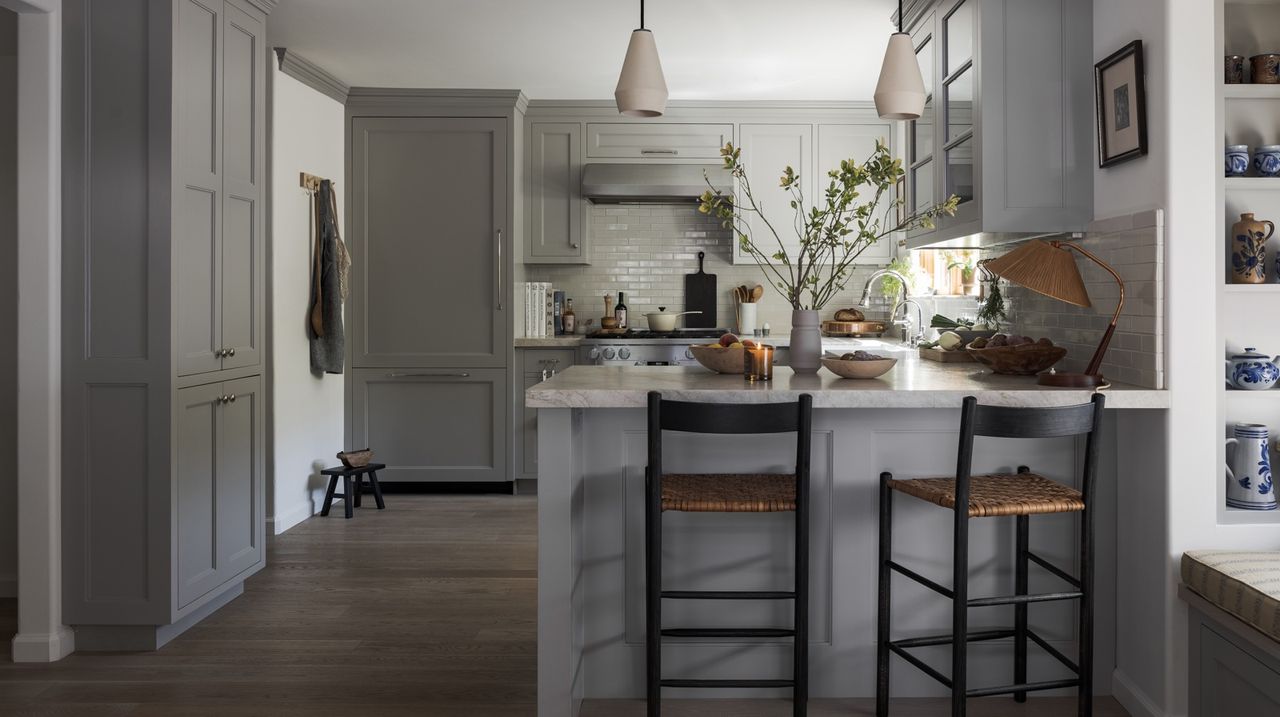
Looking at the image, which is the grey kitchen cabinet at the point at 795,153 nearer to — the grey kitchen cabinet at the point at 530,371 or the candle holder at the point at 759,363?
the grey kitchen cabinet at the point at 530,371

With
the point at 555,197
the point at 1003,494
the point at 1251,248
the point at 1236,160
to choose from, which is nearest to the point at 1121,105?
the point at 1236,160

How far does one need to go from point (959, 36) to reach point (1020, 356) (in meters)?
1.24

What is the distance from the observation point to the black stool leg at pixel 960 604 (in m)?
2.14

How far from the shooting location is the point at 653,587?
2.21 m

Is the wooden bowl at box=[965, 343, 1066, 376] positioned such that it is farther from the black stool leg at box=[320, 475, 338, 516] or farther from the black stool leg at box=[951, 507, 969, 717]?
the black stool leg at box=[320, 475, 338, 516]

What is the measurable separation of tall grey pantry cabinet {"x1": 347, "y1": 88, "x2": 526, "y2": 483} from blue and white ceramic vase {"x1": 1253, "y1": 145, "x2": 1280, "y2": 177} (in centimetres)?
394

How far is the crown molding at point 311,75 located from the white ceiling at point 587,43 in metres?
0.05

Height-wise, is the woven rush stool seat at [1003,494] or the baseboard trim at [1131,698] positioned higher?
the woven rush stool seat at [1003,494]

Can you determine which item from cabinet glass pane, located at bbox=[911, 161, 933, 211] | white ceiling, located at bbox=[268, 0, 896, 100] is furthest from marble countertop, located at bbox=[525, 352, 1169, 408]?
white ceiling, located at bbox=[268, 0, 896, 100]

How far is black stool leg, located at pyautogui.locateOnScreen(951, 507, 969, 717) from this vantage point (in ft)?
7.03

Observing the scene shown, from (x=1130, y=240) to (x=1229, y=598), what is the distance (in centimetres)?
102

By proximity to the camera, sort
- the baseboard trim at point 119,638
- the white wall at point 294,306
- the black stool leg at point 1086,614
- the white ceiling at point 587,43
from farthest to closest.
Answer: the white wall at point 294,306, the white ceiling at point 587,43, the baseboard trim at point 119,638, the black stool leg at point 1086,614

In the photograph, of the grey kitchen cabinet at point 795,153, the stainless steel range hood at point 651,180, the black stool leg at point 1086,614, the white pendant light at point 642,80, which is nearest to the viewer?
the black stool leg at point 1086,614

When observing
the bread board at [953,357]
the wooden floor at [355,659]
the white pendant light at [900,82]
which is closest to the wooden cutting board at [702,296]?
the wooden floor at [355,659]
